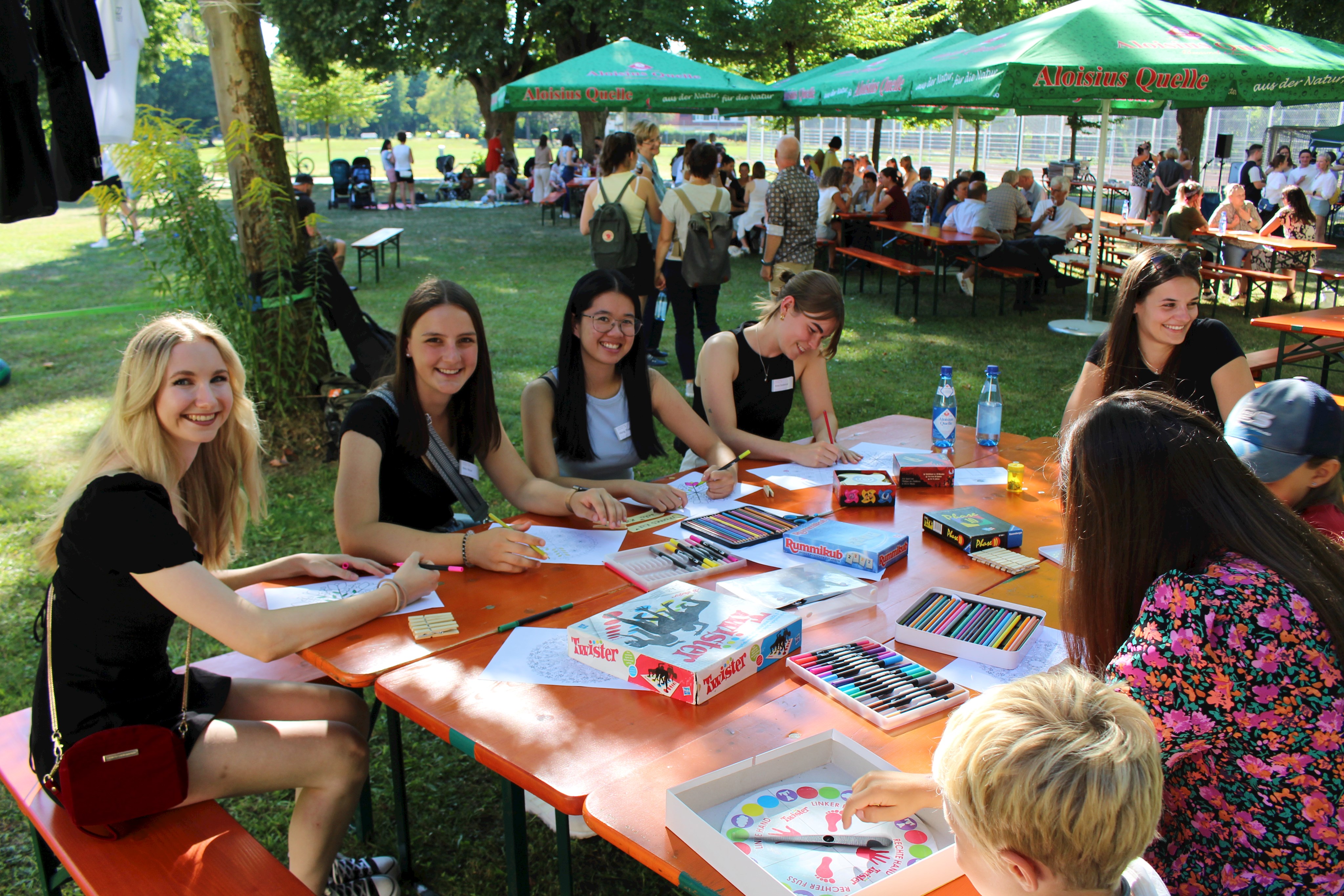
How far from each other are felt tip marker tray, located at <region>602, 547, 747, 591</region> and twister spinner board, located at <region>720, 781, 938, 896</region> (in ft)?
2.92

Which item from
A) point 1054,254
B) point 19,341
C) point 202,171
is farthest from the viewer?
point 1054,254

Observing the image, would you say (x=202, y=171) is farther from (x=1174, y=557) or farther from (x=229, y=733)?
(x=1174, y=557)

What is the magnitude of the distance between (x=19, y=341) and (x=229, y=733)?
8623 millimetres

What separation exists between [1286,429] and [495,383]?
6081mm

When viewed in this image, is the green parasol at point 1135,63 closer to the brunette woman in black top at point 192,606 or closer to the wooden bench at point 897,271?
the wooden bench at point 897,271

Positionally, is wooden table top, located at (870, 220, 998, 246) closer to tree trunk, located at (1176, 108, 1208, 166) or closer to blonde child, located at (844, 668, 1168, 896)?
tree trunk, located at (1176, 108, 1208, 166)

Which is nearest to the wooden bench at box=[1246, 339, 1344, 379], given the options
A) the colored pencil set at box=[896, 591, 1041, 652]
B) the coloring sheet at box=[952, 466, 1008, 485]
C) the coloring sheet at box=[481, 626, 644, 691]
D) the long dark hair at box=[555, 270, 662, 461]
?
the coloring sheet at box=[952, 466, 1008, 485]

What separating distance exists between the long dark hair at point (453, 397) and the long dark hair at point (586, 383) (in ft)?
1.08

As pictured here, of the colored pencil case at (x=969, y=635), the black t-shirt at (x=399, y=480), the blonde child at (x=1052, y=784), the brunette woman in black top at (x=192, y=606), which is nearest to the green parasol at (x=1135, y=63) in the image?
the black t-shirt at (x=399, y=480)

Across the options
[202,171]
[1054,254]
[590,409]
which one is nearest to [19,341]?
[202,171]

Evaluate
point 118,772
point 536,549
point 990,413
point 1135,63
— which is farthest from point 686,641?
point 1135,63

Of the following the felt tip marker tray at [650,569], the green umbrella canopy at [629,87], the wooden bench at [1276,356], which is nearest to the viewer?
the felt tip marker tray at [650,569]

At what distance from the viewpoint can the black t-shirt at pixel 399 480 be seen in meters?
2.82

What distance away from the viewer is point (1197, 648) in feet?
4.73
